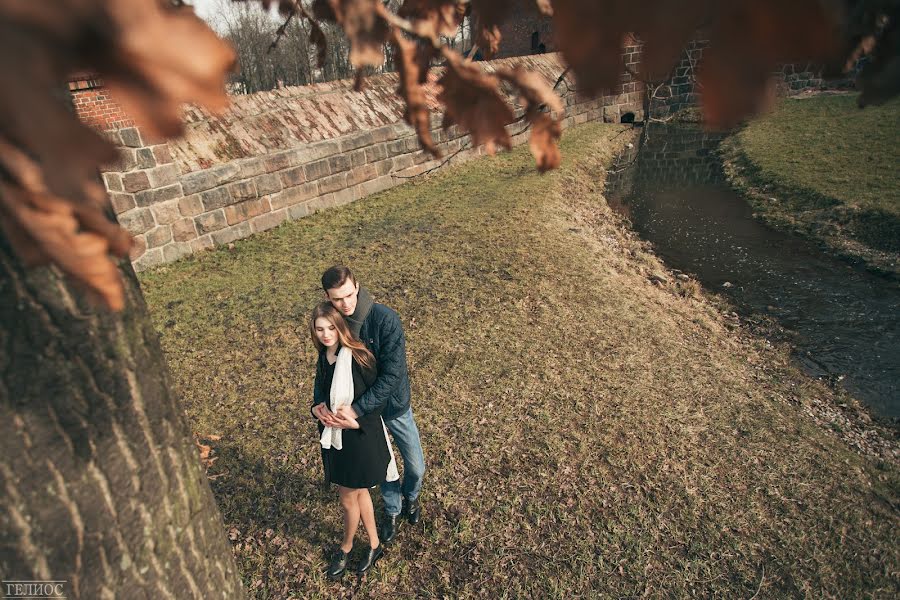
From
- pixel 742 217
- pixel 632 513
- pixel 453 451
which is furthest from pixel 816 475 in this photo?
pixel 742 217

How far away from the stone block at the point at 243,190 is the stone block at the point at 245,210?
0.09 m

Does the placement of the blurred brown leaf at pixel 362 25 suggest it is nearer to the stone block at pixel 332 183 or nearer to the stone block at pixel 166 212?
the stone block at pixel 166 212

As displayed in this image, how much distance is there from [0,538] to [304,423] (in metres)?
3.05

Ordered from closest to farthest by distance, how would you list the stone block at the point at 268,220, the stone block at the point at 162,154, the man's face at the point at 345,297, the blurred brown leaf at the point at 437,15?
1. the blurred brown leaf at the point at 437,15
2. the man's face at the point at 345,297
3. the stone block at the point at 162,154
4. the stone block at the point at 268,220

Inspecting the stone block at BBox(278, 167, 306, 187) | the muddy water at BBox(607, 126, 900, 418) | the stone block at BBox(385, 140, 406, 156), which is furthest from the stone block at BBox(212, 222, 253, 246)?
the muddy water at BBox(607, 126, 900, 418)

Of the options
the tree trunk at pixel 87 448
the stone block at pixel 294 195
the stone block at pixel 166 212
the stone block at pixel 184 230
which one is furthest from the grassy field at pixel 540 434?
the tree trunk at pixel 87 448

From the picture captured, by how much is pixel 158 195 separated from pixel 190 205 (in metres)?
0.43

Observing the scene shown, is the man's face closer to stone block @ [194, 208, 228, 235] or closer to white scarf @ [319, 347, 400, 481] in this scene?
white scarf @ [319, 347, 400, 481]

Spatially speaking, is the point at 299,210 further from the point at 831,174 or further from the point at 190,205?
the point at 831,174

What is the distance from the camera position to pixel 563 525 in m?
3.53

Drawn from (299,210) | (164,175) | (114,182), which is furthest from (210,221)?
(299,210)

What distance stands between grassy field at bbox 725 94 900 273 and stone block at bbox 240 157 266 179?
8.90m

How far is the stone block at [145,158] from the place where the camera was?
19.9 ft

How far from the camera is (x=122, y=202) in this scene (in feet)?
19.9
